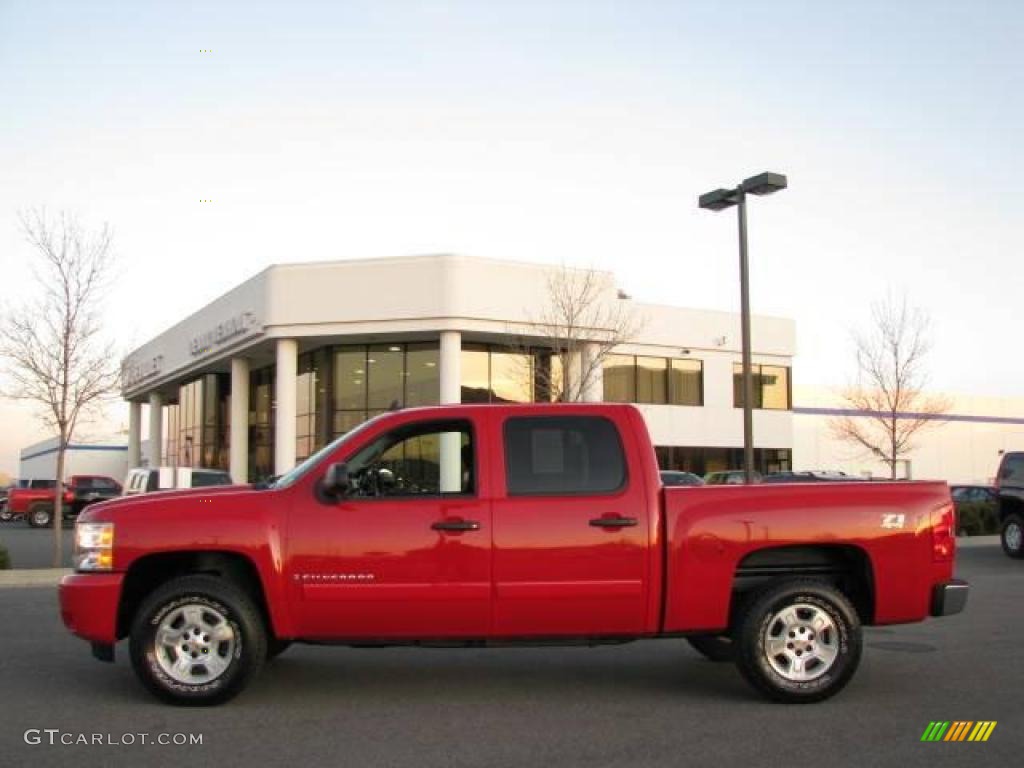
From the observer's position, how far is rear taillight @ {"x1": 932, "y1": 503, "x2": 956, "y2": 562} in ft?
22.2

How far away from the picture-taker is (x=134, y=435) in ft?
180

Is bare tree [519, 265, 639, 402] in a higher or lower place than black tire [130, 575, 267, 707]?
higher

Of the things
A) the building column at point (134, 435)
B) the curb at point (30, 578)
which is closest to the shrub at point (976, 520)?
the curb at point (30, 578)

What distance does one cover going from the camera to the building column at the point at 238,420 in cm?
3634

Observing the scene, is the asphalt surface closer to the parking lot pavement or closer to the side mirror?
the parking lot pavement

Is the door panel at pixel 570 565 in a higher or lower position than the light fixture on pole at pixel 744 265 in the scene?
lower

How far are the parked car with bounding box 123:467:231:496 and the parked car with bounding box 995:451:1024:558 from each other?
49.5 ft

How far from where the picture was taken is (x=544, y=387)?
3023 cm

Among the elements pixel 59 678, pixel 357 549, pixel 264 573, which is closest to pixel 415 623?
pixel 357 549

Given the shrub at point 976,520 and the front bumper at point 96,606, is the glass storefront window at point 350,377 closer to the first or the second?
the shrub at point 976,520

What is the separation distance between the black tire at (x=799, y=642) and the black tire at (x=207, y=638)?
3.10 meters

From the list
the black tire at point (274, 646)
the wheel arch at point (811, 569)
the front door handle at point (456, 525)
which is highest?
the front door handle at point (456, 525)

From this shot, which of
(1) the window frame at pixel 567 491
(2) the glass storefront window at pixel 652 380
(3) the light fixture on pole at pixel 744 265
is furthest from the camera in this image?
(2) the glass storefront window at pixel 652 380

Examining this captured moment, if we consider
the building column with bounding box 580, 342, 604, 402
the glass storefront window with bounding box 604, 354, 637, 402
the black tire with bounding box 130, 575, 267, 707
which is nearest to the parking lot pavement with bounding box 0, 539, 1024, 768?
the black tire with bounding box 130, 575, 267, 707
